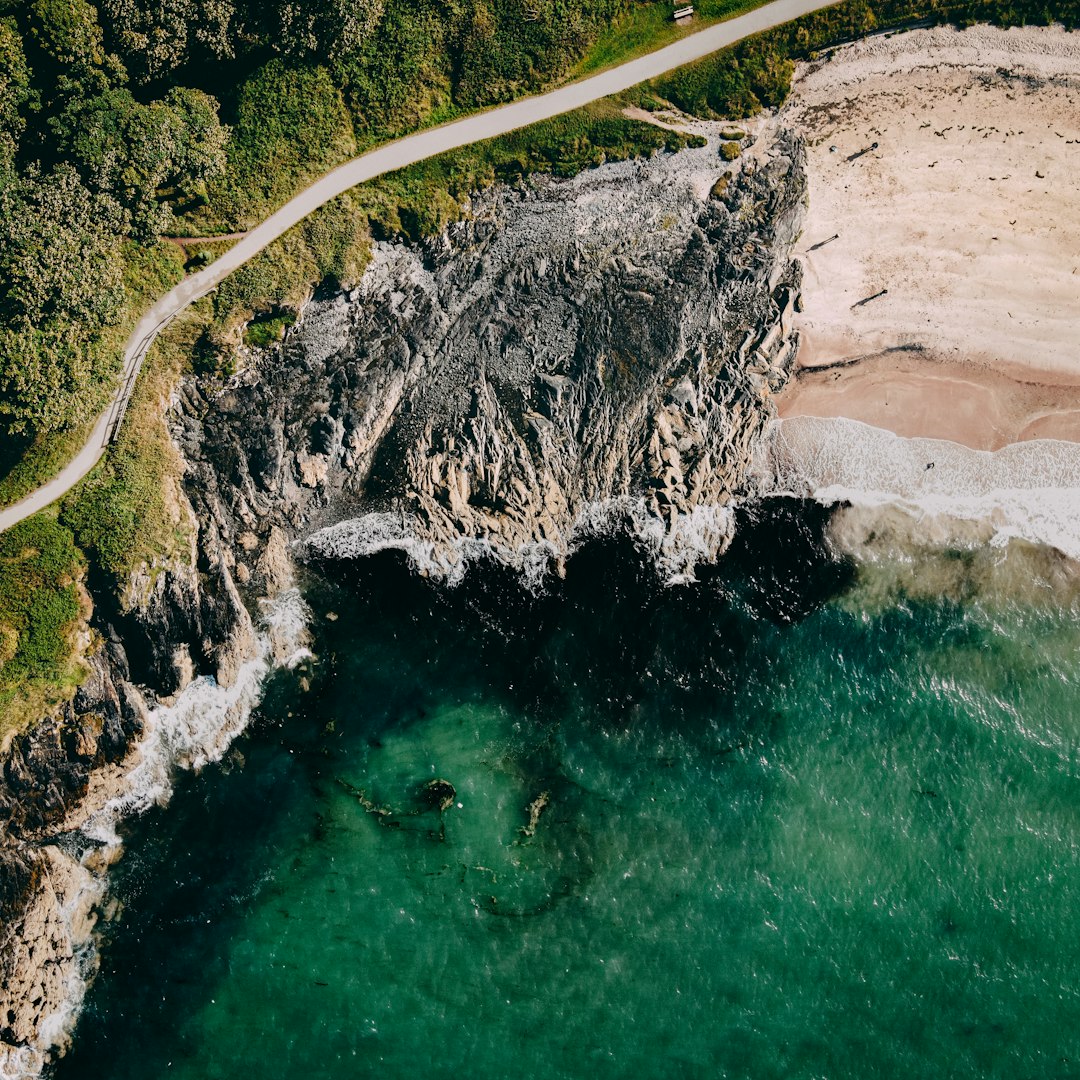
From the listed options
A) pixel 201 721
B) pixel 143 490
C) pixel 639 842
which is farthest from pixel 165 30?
pixel 639 842

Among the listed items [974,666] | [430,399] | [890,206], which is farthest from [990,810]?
[430,399]

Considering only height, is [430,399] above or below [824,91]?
below

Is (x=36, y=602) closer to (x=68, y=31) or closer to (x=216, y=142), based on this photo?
(x=216, y=142)

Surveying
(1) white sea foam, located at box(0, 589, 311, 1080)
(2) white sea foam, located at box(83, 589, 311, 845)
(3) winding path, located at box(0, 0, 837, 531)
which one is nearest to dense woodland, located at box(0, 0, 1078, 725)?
(3) winding path, located at box(0, 0, 837, 531)

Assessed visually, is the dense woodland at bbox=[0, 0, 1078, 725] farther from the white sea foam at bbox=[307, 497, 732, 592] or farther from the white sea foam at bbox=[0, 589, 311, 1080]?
the white sea foam at bbox=[307, 497, 732, 592]

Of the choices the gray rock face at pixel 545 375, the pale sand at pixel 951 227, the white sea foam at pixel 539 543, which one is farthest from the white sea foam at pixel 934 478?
the white sea foam at pixel 539 543

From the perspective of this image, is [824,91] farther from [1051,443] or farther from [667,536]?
[667,536]

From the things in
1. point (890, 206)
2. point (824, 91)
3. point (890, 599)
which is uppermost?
point (824, 91)
